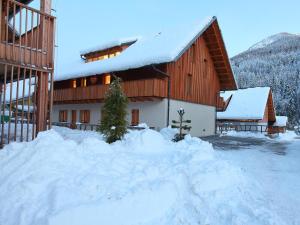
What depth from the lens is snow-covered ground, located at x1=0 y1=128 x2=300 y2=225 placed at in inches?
243

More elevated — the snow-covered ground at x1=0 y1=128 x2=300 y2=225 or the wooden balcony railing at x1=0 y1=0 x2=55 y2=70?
the wooden balcony railing at x1=0 y1=0 x2=55 y2=70

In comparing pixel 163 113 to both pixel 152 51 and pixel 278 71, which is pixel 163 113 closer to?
pixel 152 51

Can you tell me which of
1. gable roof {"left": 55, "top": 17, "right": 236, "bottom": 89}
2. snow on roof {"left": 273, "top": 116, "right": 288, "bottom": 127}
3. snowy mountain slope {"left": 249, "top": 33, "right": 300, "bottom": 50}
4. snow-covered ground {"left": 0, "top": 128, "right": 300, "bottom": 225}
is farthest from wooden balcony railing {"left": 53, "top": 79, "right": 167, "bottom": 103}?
snowy mountain slope {"left": 249, "top": 33, "right": 300, "bottom": 50}

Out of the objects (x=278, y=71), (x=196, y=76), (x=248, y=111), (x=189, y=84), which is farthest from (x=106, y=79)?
(x=278, y=71)

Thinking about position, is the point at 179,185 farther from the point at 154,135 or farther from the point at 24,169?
the point at 154,135

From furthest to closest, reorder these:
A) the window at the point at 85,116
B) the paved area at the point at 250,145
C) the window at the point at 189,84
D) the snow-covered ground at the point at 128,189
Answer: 1. the window at the point at 85,116
2. the window at the point at 189,84
3. the paved area at the point at 250,145
4. the snow-covered ground at the point at 128,189

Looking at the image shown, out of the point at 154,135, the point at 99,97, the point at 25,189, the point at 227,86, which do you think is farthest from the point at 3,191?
the point at 227,86

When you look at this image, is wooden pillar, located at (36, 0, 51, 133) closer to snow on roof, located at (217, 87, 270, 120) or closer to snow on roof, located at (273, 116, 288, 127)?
snow on roof, located at (217, 87, 270, 120)

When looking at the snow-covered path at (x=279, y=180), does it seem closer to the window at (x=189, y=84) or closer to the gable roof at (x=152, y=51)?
the gable roof at (x=152, y=51)

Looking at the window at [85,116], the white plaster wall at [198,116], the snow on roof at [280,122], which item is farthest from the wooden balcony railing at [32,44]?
the snow on roof at [280,122]

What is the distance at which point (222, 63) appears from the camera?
2841 centimetres

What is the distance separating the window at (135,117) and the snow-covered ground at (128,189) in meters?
14.3

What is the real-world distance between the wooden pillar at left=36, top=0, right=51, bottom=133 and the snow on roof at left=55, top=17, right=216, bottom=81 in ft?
32.0

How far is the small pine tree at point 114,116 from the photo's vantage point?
1324 cm
